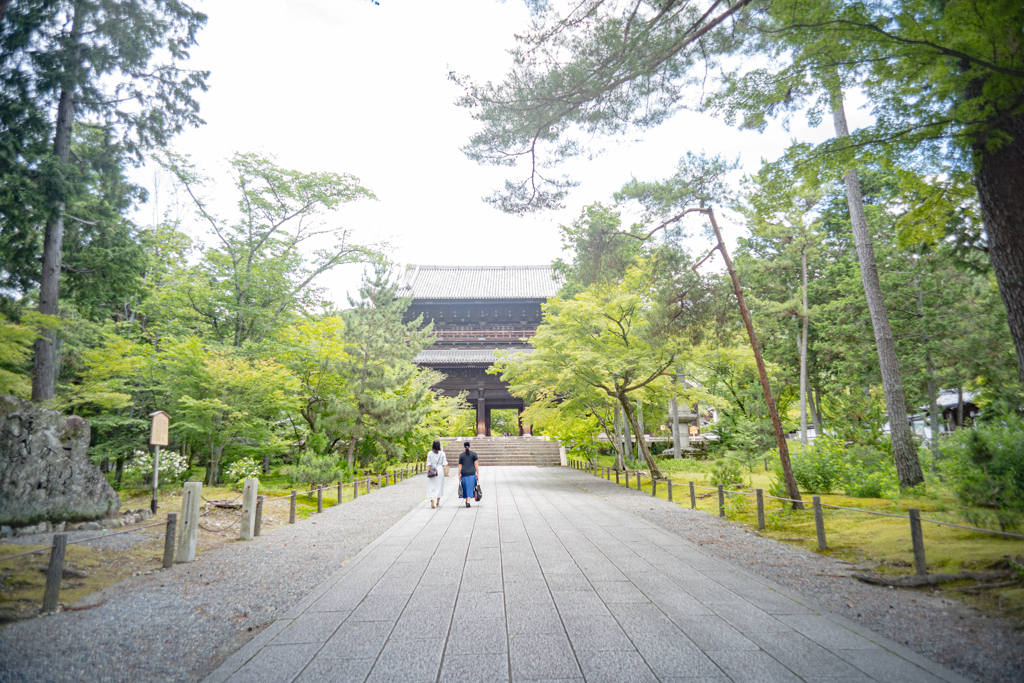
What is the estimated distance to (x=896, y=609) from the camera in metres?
4.34

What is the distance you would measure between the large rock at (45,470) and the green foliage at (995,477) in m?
13.0

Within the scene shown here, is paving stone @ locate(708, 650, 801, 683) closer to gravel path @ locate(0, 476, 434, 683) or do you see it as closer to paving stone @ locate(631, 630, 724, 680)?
paving stone @ locate(631, 630, 724, 680)

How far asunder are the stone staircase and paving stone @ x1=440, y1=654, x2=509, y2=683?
79.1 feet

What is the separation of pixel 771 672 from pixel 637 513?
7.30 m

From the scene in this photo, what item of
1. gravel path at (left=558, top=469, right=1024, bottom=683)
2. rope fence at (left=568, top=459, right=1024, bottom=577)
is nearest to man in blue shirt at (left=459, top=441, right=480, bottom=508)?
rope fence at (left=568, top=459, right=1024, bottom=577)

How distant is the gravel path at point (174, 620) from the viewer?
3344 mm

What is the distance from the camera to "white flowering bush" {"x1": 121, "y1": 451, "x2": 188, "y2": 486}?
12.1m

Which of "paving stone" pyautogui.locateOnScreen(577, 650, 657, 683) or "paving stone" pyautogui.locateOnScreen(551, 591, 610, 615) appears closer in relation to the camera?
"paving stone" pyautogui.locateOnScreen(577, 650, 657, 683)

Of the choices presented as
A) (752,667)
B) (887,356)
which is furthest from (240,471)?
(887,356)

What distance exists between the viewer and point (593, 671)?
3127 mm

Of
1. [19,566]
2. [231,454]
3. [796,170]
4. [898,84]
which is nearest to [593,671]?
[796,170]

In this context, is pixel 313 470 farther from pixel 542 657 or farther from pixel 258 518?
pixel 542 657

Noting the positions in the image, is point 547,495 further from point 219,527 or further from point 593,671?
point 593,671

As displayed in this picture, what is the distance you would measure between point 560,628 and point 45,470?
29.4 ft
